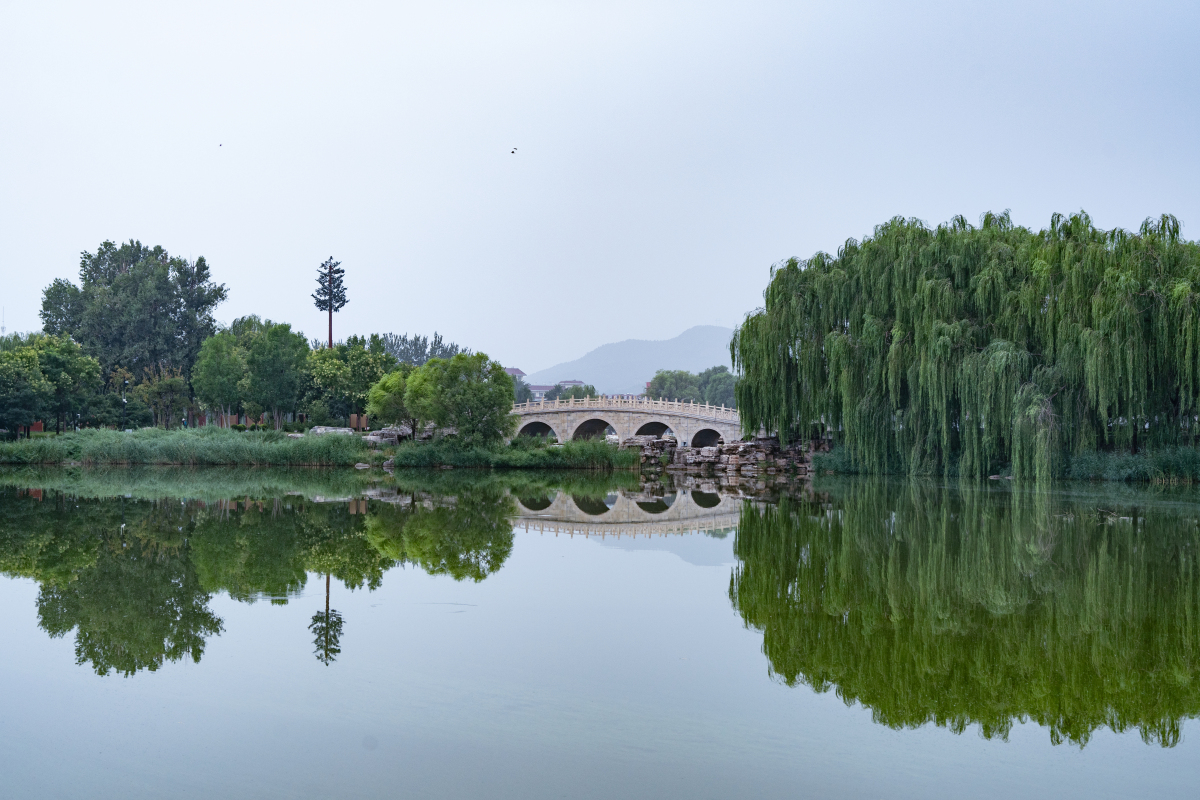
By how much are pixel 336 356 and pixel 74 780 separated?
1724 inches

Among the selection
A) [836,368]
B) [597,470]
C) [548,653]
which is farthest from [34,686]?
[597,470]

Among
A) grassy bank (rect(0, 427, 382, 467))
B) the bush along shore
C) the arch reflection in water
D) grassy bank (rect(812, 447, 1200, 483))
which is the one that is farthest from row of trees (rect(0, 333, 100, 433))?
grassy bank (rect(812, 447, 1200, 483))

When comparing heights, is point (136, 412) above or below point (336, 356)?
below

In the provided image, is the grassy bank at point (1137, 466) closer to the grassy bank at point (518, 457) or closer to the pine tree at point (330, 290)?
the grassy bank at point (518, 457)

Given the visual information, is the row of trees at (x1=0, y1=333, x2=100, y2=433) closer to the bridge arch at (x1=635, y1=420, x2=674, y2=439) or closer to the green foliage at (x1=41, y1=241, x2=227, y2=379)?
the green foliage at (x1=41, y1=241, x2=227, y2=379)

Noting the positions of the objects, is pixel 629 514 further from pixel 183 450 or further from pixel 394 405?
pixel 394 405

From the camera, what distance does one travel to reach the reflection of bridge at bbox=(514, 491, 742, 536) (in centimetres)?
1330

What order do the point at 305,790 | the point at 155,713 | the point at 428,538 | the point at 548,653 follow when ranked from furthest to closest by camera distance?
the point at 428,538 → the point at 548,653 → the point at 155,713 → the point at 305,790

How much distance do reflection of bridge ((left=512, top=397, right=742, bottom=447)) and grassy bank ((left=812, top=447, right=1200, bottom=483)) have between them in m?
17.5

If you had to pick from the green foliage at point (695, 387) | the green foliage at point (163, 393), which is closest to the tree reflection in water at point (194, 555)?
the green foliage at point (163, 393)

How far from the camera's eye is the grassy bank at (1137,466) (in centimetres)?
Answer: 1822

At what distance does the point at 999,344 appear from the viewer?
1861 cm

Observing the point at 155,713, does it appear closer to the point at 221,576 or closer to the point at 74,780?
the point at 74,780

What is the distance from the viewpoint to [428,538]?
37.5 feet
